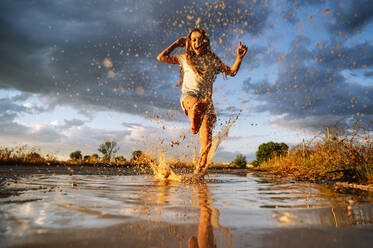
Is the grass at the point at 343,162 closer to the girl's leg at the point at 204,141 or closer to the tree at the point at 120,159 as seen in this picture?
the girl's leg at the point at 204,141

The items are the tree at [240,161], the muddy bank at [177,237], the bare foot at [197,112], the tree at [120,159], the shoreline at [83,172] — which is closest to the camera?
the muddy bank at [177,237]

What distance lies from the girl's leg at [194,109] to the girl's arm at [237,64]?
44.1 inches

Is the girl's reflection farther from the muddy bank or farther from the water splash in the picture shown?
the water splash

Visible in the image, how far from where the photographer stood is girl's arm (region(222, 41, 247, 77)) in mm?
4785

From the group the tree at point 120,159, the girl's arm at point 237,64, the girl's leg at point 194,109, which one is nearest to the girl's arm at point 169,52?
the girl's arm at point 237,64

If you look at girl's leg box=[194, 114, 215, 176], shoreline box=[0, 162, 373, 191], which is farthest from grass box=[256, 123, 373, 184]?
girl's leg box=[194, 114, 215, 176]

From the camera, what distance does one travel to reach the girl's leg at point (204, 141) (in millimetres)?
4691

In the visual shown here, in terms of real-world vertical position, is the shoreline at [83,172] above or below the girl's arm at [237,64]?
below

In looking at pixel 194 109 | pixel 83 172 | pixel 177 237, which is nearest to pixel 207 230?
pixel 177 237

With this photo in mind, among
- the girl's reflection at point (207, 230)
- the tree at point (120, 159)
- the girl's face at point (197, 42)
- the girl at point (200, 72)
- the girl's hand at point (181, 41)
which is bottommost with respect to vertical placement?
the girl's reflection at point (207, 230)

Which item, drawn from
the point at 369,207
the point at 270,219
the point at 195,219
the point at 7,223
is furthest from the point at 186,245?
the point at 369,207

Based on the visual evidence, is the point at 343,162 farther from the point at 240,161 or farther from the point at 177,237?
the point at 240,161

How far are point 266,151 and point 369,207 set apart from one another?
28.1 metres

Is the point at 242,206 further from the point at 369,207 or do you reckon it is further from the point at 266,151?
the point at 266,151
